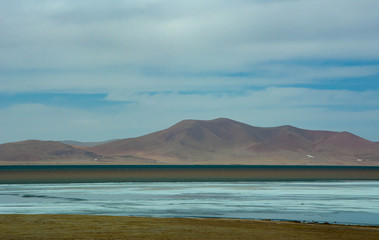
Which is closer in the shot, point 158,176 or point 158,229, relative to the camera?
point 158,229

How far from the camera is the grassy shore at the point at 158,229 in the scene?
1661 cm

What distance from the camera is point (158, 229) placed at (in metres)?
18.0

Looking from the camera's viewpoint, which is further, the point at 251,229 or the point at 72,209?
the point at 72,209

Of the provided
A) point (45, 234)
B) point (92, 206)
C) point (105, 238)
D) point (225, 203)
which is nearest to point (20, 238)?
point (45, 234)

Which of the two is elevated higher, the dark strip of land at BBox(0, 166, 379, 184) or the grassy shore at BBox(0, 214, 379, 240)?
the dark strip of land at BBox(0, 166, 379, 184)

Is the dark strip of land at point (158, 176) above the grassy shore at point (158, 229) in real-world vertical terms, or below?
above

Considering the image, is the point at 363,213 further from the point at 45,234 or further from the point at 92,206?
the point at 45,234

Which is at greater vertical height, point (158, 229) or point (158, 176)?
point (158, 176)

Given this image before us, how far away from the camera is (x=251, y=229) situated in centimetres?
1861

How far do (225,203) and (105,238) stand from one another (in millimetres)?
16426

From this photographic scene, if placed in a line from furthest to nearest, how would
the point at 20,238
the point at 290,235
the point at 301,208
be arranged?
the point at 301,208 → the point at 290,235 → the point at 20,238

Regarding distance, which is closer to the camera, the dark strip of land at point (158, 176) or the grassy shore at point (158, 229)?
the grassy shore at point (158, 229)

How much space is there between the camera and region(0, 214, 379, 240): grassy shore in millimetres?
16609

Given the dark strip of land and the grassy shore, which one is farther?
the dark strip of land
